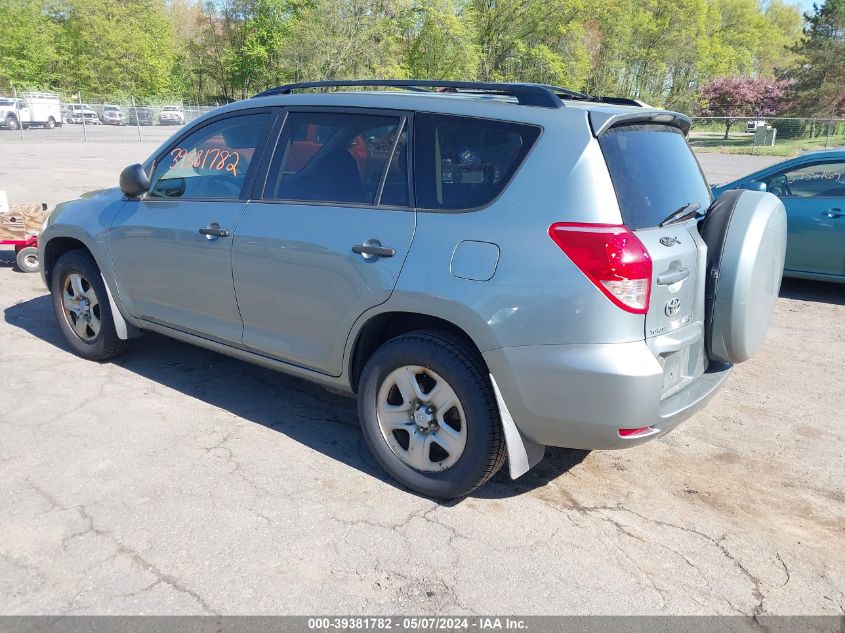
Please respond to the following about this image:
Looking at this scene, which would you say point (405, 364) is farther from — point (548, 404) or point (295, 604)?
point (295, 604)

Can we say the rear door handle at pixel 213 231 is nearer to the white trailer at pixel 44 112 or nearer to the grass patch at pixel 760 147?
the grass patch at pixel 760 147

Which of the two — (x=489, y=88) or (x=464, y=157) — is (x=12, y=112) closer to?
(x=489, y=88)

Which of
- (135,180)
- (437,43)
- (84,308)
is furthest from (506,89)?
(437,43)

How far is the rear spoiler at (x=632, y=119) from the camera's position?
2.88 meters

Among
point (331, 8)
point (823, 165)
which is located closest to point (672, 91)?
point (331, 8)

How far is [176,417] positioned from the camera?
410 centimetres

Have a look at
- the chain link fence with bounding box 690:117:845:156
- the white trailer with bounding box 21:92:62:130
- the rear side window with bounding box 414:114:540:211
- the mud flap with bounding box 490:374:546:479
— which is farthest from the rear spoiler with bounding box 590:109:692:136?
the white trailer with bounding box 21:92:62:130

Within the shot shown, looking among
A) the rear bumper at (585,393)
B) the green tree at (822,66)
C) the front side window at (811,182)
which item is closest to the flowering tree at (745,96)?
the green tree at (822,66)

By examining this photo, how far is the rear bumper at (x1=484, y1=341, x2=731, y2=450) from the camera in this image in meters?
2.71

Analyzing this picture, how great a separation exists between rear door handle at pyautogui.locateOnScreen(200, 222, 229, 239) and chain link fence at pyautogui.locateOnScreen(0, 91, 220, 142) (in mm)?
30542

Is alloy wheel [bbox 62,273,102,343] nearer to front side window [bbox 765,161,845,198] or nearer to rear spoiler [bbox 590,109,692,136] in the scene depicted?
rear spoiler [bbox 590,109,692,136]

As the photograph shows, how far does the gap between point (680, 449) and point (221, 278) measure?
109 inches

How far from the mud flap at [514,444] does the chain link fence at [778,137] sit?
107ft

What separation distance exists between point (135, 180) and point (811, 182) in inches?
256
